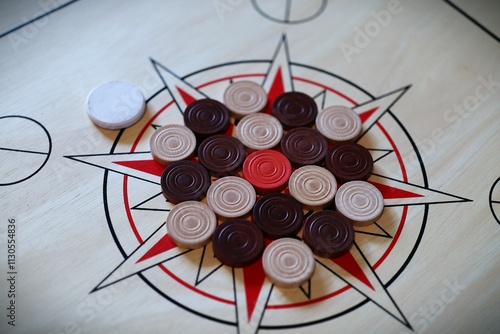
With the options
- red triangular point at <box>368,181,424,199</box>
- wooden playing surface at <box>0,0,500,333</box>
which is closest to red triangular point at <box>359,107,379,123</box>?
wooden playing surface at <box>0,0,500,333</box>

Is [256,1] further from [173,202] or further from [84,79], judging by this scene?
[173,202]

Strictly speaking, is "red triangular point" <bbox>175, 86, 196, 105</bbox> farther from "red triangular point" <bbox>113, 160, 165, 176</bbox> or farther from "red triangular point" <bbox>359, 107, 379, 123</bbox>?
"red triangular point" <bbox>359, 107, 379, 123</bbox>

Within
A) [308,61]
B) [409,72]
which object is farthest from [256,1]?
[409,72]

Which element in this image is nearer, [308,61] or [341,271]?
[341,271]

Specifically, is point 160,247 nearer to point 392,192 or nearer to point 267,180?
point 267,180

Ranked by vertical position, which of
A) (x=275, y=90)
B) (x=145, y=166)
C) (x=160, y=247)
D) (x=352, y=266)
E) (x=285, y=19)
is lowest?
(x=160, y=247)

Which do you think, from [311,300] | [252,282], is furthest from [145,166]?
[311,300]

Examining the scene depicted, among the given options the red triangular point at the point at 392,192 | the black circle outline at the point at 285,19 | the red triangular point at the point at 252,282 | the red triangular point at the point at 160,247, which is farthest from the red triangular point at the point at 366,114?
the red triangular point at the point at 160,247
